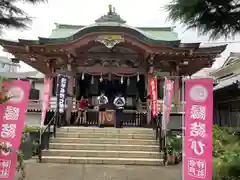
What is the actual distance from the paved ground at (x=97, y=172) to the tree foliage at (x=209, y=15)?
14.8ft

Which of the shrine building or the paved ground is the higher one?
the shrine building

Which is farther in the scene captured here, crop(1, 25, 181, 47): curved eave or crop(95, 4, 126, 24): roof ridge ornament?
crop(95, 4, 126, 24): roof ridge ornament

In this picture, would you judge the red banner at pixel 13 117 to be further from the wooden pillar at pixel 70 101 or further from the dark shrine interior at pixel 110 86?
the dark shrine interior at pixel 110 86

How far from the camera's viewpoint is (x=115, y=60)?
14305 mm

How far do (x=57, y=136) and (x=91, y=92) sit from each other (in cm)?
492

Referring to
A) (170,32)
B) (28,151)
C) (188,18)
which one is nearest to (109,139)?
(28,151)

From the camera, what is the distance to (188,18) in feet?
16.6

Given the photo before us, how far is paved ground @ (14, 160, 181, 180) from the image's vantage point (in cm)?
766

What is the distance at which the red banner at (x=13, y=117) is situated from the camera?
5.60 m

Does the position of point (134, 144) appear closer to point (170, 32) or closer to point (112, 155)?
point (112, 155)

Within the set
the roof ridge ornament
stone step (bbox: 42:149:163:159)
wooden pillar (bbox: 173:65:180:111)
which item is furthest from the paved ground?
the roof ridge ornament

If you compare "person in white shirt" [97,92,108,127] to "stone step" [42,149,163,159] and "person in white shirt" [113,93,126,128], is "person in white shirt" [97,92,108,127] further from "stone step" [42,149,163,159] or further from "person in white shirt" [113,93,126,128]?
"stone step" [42,149,163,159]

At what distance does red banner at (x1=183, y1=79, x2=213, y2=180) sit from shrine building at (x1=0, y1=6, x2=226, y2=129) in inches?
275

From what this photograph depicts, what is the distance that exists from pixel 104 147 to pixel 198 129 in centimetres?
509
